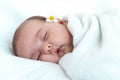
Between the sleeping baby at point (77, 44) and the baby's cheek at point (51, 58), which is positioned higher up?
the sleeping baby at point (77, 44)

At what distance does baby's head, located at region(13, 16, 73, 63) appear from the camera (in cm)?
119

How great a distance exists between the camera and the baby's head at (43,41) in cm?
119

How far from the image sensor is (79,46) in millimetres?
1070

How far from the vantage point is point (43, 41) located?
1221 mm

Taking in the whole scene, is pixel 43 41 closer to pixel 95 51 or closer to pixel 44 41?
pixel 44 41

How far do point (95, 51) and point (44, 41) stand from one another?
0.27 metres

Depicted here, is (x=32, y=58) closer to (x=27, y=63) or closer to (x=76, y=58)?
(x=27, y=63)

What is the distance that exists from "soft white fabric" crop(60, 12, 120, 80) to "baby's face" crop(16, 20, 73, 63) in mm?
57

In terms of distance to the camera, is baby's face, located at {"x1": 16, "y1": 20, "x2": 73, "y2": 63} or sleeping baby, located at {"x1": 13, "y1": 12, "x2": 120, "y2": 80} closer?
sleeping baby, located at {"x1": 13, "y1": 12, "x2": 120, "y2": 80}

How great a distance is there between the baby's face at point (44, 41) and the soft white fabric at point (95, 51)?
0.19 feet

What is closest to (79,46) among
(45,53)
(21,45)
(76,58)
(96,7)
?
(76,58)

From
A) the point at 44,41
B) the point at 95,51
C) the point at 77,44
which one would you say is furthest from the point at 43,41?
the point at 95,51

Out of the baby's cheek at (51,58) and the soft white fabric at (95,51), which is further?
the baby's cheek at (51,58)

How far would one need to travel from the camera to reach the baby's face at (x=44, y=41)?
1.19 m
